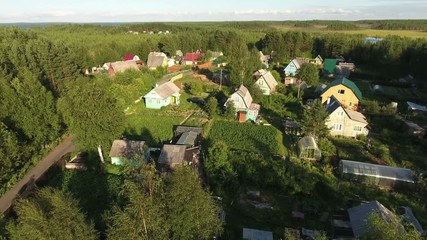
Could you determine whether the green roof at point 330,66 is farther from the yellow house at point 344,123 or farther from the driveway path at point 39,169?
the driveway path at point 39,169

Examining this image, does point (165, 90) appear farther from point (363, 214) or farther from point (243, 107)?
point (363, 214)

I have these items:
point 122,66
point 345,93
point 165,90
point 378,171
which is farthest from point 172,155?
point 122,66

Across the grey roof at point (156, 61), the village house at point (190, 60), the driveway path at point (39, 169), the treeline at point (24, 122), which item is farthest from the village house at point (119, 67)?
the driveway path at point (39, 169)

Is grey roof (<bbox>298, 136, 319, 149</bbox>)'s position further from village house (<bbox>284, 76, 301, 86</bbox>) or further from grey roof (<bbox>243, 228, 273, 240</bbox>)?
village house (<bbox>284, 76, 301, 86</bbox>)

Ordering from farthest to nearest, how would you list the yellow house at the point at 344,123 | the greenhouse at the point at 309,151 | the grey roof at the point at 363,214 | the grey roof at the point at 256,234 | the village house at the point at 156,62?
the village house at the point at 156,62
the yellow house at the point at 344,123
the greenhouse at the point at 309,151
the grey roof at the point at 256,234
the grey roof at the point at 363,214

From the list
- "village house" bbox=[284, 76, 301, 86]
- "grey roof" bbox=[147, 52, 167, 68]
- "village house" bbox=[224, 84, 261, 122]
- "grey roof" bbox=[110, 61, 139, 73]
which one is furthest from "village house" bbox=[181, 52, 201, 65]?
"village house" bbox=[224, 84, 261, 122]

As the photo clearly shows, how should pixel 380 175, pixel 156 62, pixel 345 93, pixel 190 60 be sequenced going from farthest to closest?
pixel 190 60, pixel 156 62, pixel 345 93, pixel 380 175
